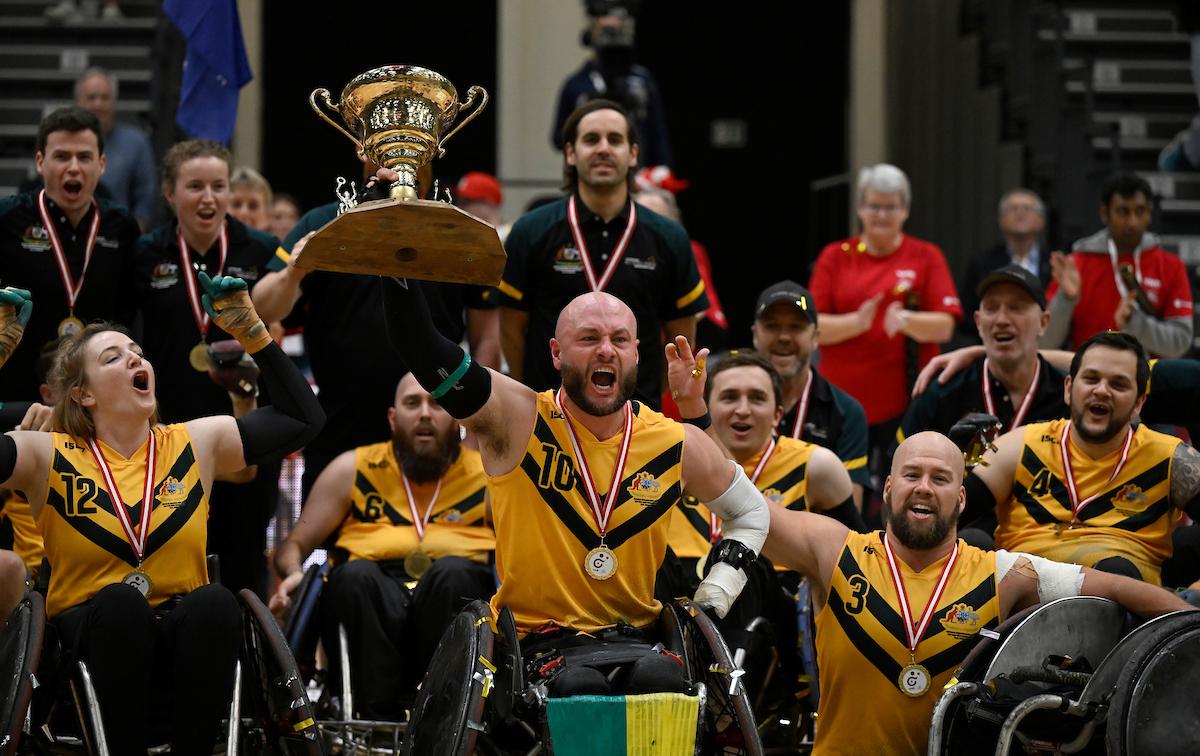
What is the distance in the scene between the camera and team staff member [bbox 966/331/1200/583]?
17.4 feet

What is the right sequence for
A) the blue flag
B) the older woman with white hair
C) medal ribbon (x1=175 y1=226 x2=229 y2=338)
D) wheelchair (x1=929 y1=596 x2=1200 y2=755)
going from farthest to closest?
1. the older woman with white hair
2. the blue flag
3. medal ribbon (x1=175 y1=226 x2=229 y2=338)
4. wheelchair (x1=929 y1=596 x2=1200 y2=755)

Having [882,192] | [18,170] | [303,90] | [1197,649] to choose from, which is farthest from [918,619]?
[303,90]

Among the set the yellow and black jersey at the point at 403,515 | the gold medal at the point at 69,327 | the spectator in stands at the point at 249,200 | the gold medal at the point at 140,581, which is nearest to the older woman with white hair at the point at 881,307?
the yellow and black jersey at the point at 403,515

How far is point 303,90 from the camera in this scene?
1280cm

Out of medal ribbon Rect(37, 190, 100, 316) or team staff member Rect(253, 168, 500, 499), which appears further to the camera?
team staff member Rect(253, 168, 500, 499)

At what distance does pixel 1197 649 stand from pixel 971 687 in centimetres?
57

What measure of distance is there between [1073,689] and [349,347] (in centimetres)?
281

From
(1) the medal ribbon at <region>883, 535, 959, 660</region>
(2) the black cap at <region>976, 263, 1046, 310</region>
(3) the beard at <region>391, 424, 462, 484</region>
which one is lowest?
(1) the medal ribbon at <region>883, 535, 959, 660</region>

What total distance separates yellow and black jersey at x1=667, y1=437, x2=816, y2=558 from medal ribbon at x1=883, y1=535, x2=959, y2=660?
71cm

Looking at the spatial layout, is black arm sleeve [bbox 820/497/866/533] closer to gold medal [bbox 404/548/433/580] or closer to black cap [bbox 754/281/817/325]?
black cap [bbox 754/281/817/325]

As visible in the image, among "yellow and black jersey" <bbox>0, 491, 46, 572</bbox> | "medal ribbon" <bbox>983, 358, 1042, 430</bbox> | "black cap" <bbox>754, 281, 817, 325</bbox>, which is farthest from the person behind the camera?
"black cap" <bbox>754, 281, 817, 325</bbox>

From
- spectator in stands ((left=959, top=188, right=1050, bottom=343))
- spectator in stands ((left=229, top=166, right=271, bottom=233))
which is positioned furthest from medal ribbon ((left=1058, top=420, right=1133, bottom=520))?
spectator in stands ((left=229, top=166, right=271, bottom=233))

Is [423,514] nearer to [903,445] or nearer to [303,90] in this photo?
[903,445]

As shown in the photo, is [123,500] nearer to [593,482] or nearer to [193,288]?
[593,482]
